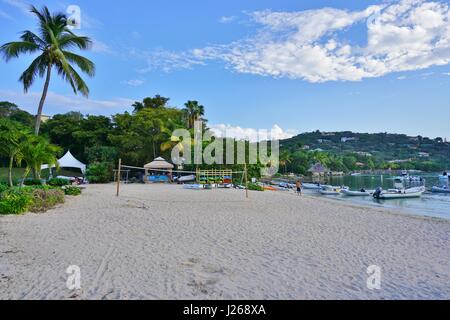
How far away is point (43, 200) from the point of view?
10234 millimetres

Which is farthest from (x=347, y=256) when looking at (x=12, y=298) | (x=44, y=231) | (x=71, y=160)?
(x=71, y=160)

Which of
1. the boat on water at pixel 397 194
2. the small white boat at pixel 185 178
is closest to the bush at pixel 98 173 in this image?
the small white boat at pixel 185 178

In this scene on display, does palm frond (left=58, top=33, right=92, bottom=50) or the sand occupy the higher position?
palm frond (left=58, top=33, right=92, bottom=50)

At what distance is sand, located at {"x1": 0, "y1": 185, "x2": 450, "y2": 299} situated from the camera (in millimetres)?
3871

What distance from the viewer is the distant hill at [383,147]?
90.7m

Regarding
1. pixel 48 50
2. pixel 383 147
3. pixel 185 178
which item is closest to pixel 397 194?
pixel 185 178

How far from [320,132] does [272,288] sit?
509ft

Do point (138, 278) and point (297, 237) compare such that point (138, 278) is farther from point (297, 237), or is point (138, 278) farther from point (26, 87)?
point (26, 87)

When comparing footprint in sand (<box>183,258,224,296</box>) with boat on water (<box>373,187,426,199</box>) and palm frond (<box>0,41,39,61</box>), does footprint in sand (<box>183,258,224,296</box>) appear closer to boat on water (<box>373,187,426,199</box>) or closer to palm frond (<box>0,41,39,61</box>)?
palm frond (<box>0,41,39,61</box>)

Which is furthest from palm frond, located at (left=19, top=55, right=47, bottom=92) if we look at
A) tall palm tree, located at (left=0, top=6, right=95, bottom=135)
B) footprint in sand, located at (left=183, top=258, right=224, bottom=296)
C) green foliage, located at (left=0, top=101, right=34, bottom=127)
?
green foliage, located at (left=0, top=101, right=34, bottom=127)

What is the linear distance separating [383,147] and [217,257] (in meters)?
130

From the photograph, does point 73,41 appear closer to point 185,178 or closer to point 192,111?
point 185,178

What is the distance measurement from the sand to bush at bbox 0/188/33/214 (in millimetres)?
534
